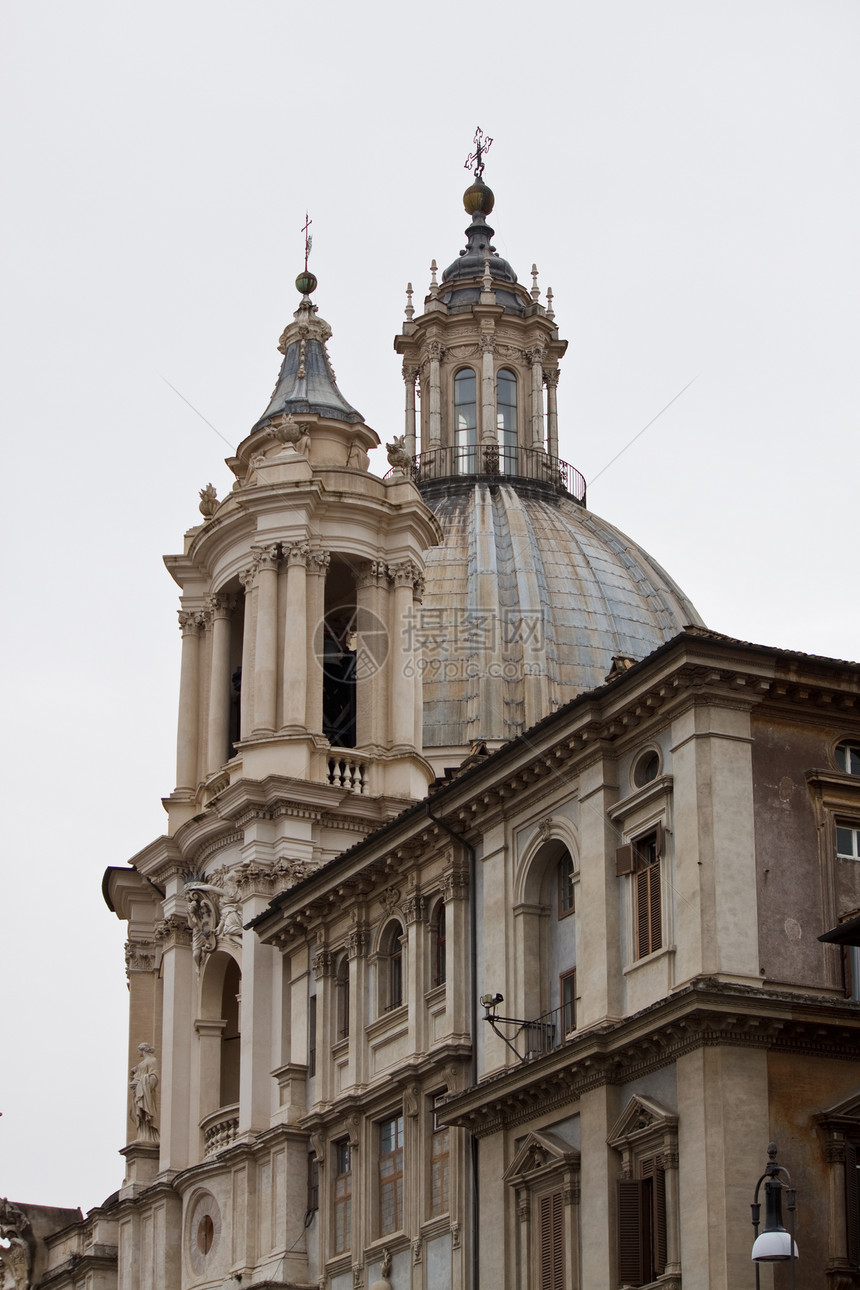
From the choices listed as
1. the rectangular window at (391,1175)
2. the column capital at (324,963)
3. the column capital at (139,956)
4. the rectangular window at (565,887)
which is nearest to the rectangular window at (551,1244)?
the rectangular window at (565,887)

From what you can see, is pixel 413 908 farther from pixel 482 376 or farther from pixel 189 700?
pixel 482 376

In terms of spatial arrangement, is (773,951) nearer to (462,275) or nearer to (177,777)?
(177,777)

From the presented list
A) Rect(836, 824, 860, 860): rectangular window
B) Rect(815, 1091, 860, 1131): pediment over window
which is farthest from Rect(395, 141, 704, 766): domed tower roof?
Rect(815, 1091, 860, 1131): pediment over window

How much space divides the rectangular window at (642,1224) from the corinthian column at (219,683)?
73.6 feet

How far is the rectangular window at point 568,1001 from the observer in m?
40.6

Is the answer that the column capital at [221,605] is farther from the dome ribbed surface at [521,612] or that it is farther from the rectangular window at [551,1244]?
the rectangular window at [551,1244]

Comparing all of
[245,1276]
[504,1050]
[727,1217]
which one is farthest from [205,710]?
[727,1217]

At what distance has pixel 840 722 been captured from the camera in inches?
1540

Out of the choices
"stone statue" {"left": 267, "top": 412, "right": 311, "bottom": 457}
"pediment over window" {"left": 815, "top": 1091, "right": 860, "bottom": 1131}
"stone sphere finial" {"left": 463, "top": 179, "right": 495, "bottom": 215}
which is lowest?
"pediment over window" {"left": 815, "top": 1091, "right": 860, "bottom": 1131}

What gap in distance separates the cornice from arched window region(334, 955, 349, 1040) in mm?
10035

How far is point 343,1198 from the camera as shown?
47.1 metres

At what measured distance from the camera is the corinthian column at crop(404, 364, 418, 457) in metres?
80.8

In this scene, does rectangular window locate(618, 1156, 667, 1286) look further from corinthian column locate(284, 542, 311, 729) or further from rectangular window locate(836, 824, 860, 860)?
corinthian column locate(284, 542, 311, 729)

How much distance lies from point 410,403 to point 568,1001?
142 ft
